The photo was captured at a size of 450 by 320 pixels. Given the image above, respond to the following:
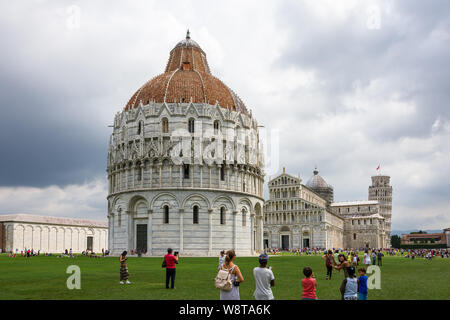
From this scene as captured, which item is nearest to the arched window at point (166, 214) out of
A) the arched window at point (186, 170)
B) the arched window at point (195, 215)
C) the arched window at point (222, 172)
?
the arched window at point (195, 215)

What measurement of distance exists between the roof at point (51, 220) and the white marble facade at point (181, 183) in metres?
42.6

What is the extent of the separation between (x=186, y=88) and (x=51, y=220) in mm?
56829

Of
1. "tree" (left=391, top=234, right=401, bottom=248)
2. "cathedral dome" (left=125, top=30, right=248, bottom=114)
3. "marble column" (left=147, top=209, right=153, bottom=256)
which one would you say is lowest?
"tree" (left=391, top=234, right=401, bottom=248)

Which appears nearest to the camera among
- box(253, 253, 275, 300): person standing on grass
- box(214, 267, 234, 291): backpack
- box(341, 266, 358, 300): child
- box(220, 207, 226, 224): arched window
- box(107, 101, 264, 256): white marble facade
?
box(253, 253, 275, 300): person standing on grass

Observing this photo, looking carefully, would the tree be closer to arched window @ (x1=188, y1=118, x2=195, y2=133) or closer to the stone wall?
the stone wall

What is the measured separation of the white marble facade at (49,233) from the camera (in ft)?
299

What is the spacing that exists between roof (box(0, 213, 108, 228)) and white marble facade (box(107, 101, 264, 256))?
4264 cm

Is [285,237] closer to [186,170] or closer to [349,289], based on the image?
[186,170]

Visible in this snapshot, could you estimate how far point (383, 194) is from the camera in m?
172

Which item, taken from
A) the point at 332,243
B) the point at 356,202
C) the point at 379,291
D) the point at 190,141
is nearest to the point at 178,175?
the point at 190,141

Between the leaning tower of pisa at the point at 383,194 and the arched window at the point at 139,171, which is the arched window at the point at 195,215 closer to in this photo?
the arched window at the point at 139,171

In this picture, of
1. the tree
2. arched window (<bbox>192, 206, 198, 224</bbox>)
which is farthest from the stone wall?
the tree

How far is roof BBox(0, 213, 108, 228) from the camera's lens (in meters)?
93.7

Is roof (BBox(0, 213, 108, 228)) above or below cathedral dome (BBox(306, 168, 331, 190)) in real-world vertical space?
below
